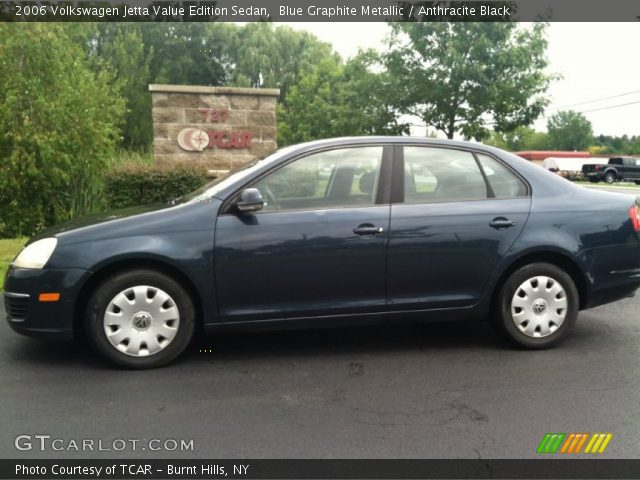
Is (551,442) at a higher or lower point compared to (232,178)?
lower

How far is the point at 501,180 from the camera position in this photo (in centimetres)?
459

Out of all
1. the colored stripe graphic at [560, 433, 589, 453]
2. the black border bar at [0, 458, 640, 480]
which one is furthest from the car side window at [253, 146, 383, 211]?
the colored stripe graphic at [560, 433, 589, 453]

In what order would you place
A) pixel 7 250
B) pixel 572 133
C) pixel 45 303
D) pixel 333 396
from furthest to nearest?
pixel 572 133 → pixel 7 250 → pixel 45 303 → pixel 333 396

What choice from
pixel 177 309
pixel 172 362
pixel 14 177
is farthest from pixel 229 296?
pixel 14 177

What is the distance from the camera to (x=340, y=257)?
4.18 meters

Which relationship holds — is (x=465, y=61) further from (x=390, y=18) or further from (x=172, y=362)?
(x=172, y=362)

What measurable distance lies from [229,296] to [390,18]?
1911 centimetres

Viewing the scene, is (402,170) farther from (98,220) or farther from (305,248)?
(98,220)

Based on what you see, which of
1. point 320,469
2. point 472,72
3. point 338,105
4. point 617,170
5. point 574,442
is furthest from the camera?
point 617,170

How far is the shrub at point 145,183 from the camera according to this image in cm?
1036

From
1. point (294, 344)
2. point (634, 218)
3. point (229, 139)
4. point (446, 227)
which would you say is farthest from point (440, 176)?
point (229, 139)

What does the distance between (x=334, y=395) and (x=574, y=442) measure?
1369 millimetres

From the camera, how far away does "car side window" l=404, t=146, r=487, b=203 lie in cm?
445

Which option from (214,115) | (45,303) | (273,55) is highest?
(273,55)
